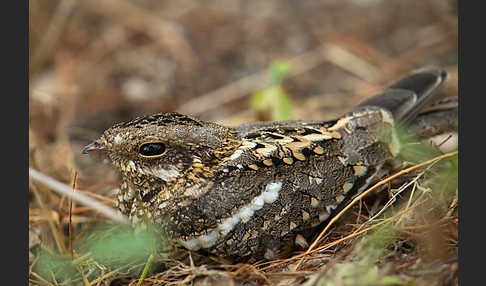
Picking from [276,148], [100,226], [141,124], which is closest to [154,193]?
[141,124]

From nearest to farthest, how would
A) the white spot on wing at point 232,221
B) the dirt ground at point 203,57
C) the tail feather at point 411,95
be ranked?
the white spot on wing at point 232,221
the tail feather at point 411,95
the dirt ground at point 203,57

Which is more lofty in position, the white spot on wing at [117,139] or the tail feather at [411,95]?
the white spot on wing at [117,139]

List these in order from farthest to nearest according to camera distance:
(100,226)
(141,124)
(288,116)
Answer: (288,116) < (100,226) < (141,124)

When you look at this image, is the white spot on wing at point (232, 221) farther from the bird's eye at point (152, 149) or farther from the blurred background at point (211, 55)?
the blurred background at point (211, 55)

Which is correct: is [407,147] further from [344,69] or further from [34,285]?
[344,69]

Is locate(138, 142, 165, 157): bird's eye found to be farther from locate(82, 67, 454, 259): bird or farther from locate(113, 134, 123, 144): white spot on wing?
locate(113, 134, 123, 144): white spot on wing

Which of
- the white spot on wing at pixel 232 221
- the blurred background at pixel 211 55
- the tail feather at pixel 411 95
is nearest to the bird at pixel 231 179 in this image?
the white spot on wing at pixel 232 221

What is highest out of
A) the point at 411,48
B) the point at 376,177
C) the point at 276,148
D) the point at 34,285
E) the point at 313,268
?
the point at 411,48
